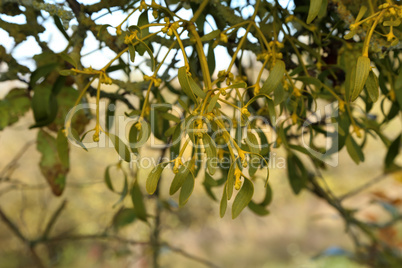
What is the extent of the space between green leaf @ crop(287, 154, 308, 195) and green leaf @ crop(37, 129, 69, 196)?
0.67 feet

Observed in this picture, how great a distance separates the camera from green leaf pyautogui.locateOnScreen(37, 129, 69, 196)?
0.39 m

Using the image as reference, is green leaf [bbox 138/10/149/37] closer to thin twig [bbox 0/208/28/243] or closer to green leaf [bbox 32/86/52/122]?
green leaf [bbox 32/86/52/122]

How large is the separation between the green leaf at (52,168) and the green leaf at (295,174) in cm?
20

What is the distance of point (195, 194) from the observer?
1573mm

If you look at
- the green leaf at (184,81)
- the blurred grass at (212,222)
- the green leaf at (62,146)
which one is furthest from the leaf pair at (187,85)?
the blurred grass at (212,222)

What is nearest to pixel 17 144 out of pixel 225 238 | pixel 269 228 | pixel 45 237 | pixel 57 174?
pixel 225 238

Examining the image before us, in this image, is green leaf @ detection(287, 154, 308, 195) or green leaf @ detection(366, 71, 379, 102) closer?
green leaf @ detection(366, 71, 379, 102)

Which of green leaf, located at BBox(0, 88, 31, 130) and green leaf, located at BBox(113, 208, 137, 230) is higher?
green leaf, located at BBox(0, 88, 31, 130)

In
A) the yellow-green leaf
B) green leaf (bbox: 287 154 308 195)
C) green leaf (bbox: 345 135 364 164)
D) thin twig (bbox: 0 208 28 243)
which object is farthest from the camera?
thin twig (bbox: 0 208 28 243)

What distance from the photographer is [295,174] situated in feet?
1.51

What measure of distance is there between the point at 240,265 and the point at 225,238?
10 cm

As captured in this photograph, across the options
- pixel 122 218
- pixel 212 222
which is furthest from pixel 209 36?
pixel 212 222

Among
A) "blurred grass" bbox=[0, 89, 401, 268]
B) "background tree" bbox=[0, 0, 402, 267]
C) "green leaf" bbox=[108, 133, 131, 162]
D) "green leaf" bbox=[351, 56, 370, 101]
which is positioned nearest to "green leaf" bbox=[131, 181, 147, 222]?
"background tree" bbox=[0, 0, 402, 267]

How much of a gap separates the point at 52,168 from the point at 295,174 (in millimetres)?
223
